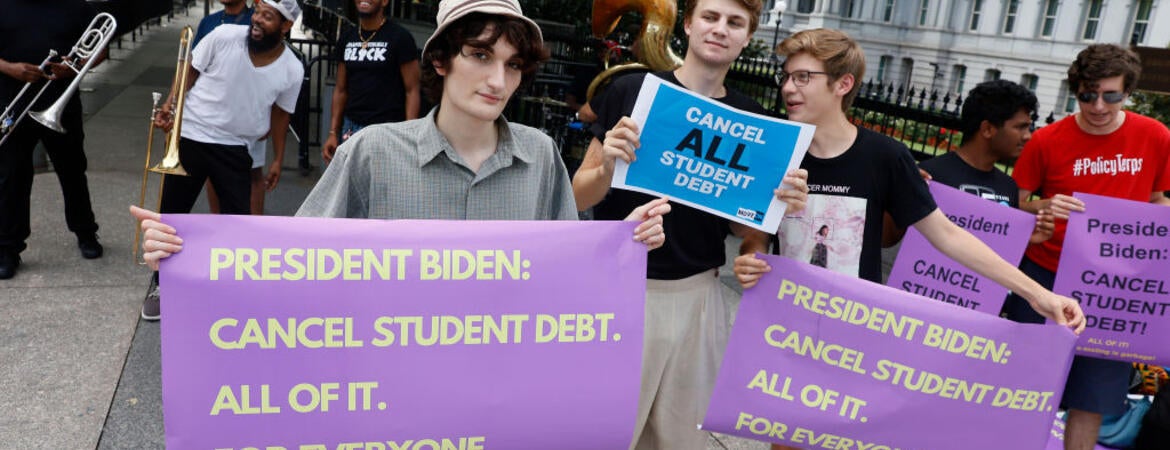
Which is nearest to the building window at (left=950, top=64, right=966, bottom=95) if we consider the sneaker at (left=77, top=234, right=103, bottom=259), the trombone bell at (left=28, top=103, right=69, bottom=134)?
the sneaker at (left=77, top=234, right=103, bottom=259)

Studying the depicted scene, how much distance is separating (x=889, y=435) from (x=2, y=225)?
4.74 metres

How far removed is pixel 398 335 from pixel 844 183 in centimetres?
145

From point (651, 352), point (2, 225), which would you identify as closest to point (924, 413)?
point (651, 352)

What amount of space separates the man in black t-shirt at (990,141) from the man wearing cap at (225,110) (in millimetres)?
3419

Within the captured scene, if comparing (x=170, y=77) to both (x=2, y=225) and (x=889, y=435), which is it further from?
(x=889, y=435)

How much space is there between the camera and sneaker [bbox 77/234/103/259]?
539cm

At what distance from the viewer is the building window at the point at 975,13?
57.3 metres

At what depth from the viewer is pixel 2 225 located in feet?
16.1

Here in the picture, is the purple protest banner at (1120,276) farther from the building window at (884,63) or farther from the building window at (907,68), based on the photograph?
the building window at (884,63)

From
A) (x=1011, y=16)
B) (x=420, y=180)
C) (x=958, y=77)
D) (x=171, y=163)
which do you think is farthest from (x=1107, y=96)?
(x=958, y=77)

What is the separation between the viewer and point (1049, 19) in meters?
50.6

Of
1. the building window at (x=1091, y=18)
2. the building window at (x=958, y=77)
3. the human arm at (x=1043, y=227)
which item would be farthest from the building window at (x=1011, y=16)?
the human arm at (x=1043, y=227)

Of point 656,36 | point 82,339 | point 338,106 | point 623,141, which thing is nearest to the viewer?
point 623,141

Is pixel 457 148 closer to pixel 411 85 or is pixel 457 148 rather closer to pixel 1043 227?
pixel 1043 227
